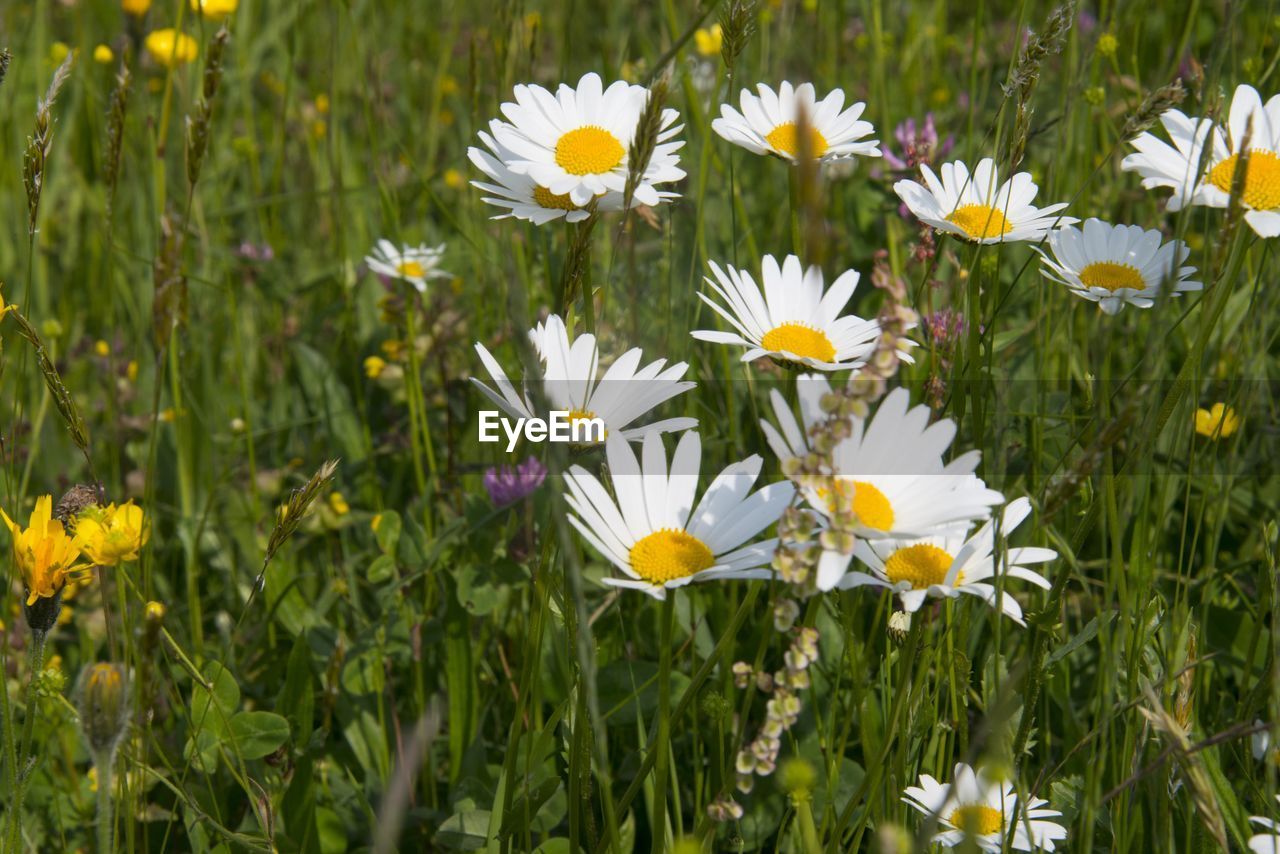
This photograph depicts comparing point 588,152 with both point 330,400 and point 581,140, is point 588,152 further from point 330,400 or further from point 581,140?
point 330,400

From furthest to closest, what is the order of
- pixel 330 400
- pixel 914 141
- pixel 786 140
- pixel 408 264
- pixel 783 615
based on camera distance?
pixel 330 400 < pixel 408 264 < pixel 914 141 < pixel 786 140 < pixel 783 615

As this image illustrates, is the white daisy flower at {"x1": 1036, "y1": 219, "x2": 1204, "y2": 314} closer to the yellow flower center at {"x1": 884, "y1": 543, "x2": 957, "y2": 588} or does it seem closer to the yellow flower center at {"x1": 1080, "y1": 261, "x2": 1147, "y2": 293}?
the yellow flower center at {"x1": 1080, "y1": 261, "x2": 1147, "y2": 293}

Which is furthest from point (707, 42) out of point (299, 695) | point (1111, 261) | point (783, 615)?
point (783, 615)

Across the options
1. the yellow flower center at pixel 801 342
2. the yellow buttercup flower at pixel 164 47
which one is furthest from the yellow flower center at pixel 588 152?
the yellow buttercup flower at pixel 164 47

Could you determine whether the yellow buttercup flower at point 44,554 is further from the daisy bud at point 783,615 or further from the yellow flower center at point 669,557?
the daisy bud at point 783,615

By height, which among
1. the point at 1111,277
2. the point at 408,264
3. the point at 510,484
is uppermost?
the point at 1111,277

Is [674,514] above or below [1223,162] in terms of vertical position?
below

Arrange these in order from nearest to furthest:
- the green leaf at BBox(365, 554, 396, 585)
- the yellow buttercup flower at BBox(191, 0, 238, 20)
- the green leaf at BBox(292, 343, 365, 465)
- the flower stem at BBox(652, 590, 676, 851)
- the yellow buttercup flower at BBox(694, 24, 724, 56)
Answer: the flower stem at BBox(652, 590, 676, 851), the green leaf at BBox(365, 554, 396, 585), the green leaf at BBox(292, 343, 365, 465), the yellow buttercup flower at BBox(191, 0, 238, 20), the yellow buttercup flower at BBox(694, 24, 724, 56)

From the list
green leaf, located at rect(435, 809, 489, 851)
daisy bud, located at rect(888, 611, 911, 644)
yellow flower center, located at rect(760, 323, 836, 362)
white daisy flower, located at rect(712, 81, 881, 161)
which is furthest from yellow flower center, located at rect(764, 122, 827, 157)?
green leaf, located at rect(435, 809, 489, 851)
